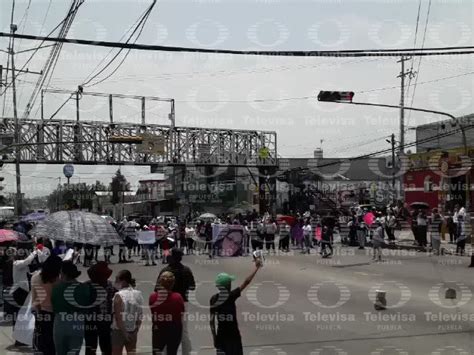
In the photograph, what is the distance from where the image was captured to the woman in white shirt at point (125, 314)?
710 cm

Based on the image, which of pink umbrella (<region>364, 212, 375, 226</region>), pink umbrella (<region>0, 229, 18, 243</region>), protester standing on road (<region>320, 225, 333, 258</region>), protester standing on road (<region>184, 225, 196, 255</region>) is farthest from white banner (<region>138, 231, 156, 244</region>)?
pink umbrella (<region>0, 229, 18, 243</region>)

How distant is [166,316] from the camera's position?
703 centimetres

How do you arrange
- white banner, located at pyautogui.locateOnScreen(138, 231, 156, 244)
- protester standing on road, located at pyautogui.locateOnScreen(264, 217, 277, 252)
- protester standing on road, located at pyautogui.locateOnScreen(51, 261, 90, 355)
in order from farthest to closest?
protester standing on road, located at pyautogui.locateOnScreen(264, 217, 277, 252)
white banner, located at pyautogui.locateOnScreen(138, 231, 156, 244)
protester standing on road, located at pyautogui.locateOnScreen(51, 261, 90, 355)

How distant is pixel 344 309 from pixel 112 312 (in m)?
6.41

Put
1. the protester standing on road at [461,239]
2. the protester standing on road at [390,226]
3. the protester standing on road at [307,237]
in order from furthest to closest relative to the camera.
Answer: the protester standing on road at [390,226], the protester standing on road at [307,237], the protester standing on road at [461,239]

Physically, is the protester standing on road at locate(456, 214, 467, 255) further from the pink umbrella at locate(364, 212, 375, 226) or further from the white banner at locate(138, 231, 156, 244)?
the white banner at locate(138, 231, 156, 244)

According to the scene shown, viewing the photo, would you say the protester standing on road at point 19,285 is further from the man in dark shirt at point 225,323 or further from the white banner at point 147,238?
the white banner at point 147,238

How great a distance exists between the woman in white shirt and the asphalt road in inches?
84.1

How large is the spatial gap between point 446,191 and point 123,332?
121 feet

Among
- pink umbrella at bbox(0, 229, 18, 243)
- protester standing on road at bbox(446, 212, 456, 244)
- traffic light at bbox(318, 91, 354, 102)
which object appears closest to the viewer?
pink umbrella at bbox(0, 229, 18, 243)

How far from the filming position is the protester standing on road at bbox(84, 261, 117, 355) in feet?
24.4

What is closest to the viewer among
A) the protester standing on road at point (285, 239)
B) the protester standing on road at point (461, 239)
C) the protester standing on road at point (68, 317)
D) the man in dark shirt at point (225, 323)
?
the man in dark shirt at point (225, 323)

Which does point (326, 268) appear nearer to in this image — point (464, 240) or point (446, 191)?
point (464, 240)

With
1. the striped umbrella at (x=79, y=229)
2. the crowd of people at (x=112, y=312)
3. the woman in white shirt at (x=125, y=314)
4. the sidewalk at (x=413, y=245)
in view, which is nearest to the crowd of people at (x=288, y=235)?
the sidewalk at (x=413, y=245)
